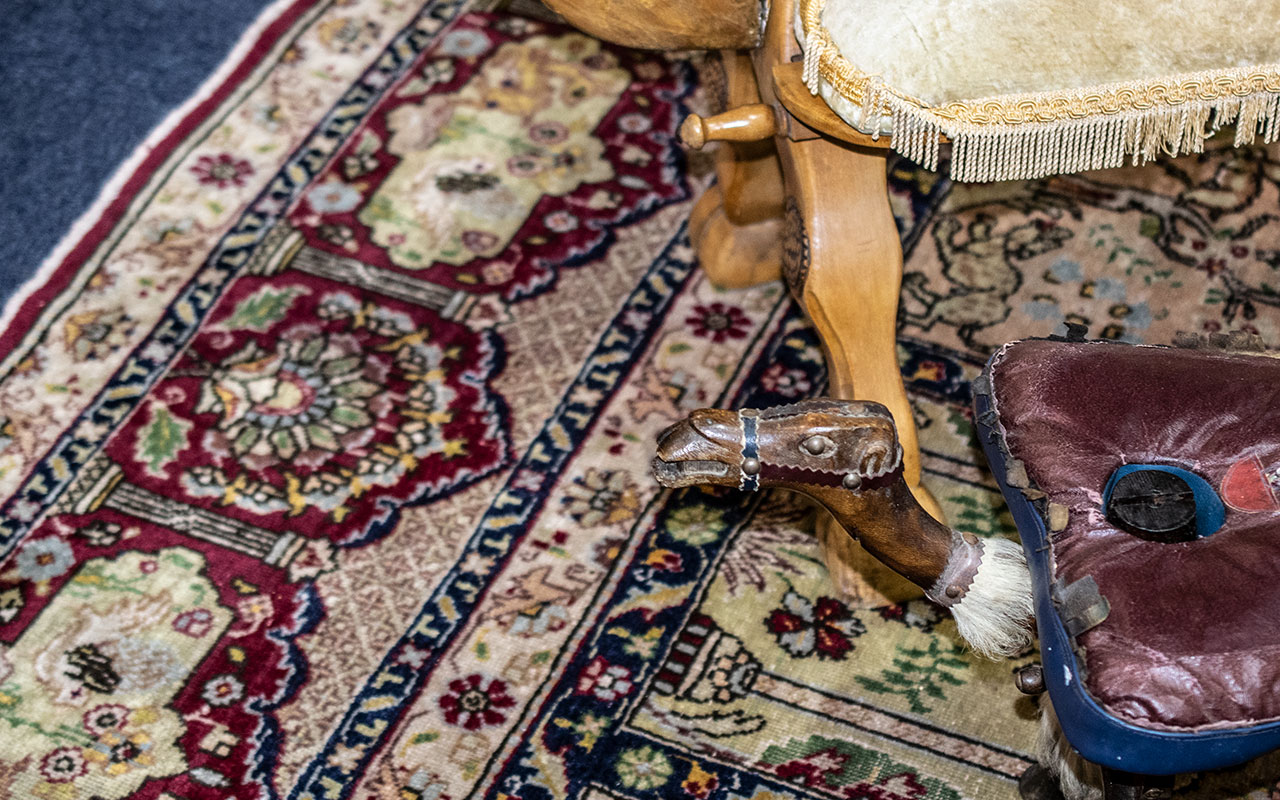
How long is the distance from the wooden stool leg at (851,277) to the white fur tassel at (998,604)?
0.33m

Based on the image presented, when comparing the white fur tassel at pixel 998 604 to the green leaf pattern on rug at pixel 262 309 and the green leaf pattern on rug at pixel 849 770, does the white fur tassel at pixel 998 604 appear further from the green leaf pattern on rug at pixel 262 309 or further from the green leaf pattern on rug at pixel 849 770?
the green leaf pattern on rug at pixel 262 309

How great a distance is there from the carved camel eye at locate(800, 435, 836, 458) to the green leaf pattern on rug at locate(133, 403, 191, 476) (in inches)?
40.2

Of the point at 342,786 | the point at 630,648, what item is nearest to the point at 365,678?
the point at 342,786

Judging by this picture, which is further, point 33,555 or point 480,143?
point 480,143

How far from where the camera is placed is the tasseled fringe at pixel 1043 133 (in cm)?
129

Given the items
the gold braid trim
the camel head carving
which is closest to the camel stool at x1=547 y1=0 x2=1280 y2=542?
the gold braid trim

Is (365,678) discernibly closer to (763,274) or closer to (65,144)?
(763,274)

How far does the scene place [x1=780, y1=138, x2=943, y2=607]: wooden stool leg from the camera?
1499mm

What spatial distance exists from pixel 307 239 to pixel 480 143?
0.33m

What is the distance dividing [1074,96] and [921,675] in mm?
657

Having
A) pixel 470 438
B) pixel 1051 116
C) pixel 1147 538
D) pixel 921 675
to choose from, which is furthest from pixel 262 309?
pixel 1147 538

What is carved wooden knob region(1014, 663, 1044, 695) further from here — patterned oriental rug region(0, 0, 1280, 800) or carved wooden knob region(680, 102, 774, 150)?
carved wooden knob region(680, 102, 774, 150)

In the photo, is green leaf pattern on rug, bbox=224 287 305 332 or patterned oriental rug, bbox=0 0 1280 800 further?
green leaf pattern on rug, bbox=224 287 305 332

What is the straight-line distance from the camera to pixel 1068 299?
192cm
